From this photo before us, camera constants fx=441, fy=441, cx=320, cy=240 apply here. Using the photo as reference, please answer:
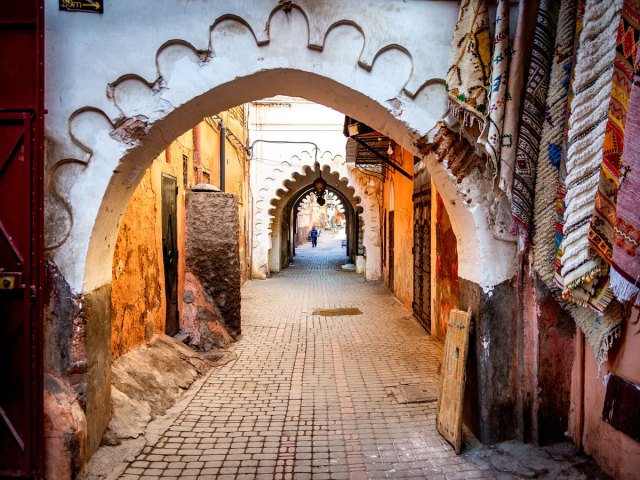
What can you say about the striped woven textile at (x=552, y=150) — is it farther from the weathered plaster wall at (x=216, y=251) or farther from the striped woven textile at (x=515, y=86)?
the weathered plaster wall at (x=216, y=251)

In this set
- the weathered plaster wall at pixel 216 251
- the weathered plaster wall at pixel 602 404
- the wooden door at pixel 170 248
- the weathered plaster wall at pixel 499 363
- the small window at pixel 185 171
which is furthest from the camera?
the small window at pixel 185 171

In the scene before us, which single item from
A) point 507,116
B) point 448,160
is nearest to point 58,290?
point 448,160

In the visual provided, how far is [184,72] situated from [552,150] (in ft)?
7.90

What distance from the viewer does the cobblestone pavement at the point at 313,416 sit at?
2990mm

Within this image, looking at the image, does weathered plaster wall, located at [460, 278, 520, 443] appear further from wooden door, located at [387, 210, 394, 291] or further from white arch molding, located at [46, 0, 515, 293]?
wooden door, located at [387, 210, 394, 291]

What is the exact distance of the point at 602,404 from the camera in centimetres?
274

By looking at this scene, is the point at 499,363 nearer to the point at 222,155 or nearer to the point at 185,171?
the point at 185,171

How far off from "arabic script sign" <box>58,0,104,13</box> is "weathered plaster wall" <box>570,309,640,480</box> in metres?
3.76

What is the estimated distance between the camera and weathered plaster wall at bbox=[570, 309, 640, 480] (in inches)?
96.4

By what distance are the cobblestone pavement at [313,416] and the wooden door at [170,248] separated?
99 cm

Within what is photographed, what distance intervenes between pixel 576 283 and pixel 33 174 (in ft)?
10.5

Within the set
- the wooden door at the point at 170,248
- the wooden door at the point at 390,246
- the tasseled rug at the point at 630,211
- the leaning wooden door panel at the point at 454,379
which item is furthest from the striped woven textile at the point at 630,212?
the wooden door at the point at 390,246

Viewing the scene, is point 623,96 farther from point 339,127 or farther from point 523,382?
point 339,127

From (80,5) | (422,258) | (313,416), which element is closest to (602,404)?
(313,416)
